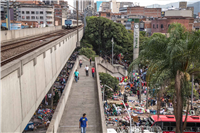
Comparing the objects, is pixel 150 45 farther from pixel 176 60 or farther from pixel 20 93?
pixel 20 93

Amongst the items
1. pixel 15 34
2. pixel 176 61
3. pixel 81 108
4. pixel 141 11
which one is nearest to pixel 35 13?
pixel 141 11

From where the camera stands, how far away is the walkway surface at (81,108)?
11.7 meters

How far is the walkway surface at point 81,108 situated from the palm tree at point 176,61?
3365mm

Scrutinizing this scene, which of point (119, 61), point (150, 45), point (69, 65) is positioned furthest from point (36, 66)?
point (119, 61)

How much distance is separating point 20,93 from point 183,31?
24.6 feet

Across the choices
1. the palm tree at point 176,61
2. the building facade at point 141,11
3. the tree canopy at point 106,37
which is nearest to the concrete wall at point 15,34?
the palm tree at point 176,61

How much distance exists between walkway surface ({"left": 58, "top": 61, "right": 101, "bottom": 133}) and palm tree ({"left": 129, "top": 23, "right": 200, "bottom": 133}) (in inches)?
132

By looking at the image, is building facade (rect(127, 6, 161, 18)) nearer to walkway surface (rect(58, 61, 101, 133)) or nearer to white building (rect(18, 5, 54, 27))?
white building (rect(18, 5, 54, 27))

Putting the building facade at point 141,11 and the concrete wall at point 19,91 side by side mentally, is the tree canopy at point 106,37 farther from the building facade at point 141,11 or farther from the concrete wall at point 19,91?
the building facade at point 141,11

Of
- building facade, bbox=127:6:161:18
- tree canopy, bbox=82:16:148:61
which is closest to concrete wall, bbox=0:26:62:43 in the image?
tree canopy, bbox=82:16:148:61

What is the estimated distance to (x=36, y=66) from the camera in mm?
10203

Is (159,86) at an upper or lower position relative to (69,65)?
upper

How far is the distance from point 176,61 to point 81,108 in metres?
6.04

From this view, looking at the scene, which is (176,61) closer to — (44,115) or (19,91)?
(19,91)
